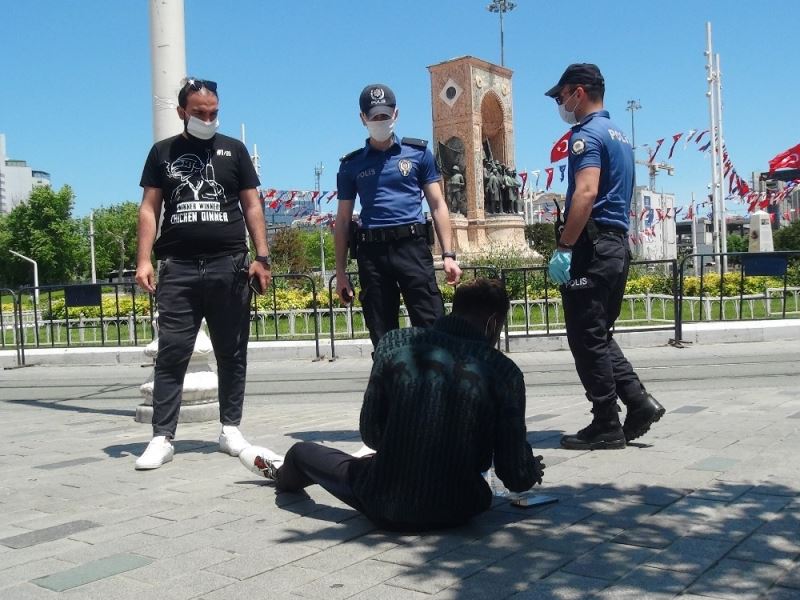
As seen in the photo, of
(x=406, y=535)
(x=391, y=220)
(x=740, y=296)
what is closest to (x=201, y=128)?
(x=391, y=220)

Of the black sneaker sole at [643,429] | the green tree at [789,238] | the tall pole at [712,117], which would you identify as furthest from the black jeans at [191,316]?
the green tree at [789,238]

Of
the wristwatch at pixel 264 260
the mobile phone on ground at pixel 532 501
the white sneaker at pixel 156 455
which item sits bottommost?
the mobile phone on ground at pixel 532 501

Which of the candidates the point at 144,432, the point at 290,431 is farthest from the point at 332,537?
the point at 144,432

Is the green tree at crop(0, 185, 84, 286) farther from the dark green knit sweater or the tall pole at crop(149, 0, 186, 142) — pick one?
the dark green knit sweater

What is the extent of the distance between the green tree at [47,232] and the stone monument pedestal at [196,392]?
6516 centimetres

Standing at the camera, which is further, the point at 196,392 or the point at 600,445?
the point at 196,392

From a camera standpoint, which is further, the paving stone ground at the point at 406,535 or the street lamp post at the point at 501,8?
the street lamp post at the point at 501,8

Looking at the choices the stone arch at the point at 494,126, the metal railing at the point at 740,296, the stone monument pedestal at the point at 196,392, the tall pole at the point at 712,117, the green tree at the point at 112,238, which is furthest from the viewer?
the green tree at the point at 112,238

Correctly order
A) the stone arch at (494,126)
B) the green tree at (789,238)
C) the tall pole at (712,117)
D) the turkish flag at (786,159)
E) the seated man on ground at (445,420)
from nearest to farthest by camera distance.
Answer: the seated man on ground at (445,420) < the stone arch at (494,126) < the tall pole at (712,117) < the turkish flag at (786,159) < the green tree at (789,238)

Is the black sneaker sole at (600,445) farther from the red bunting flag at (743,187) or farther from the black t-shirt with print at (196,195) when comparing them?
the red bunting flag at (743,187)

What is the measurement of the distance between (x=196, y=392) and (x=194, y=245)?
1926 mm

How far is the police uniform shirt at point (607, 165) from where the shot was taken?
14.6ft

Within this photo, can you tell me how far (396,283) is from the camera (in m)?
4.75

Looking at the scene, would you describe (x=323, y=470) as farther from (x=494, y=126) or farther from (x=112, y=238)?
(x=112, y=238)
